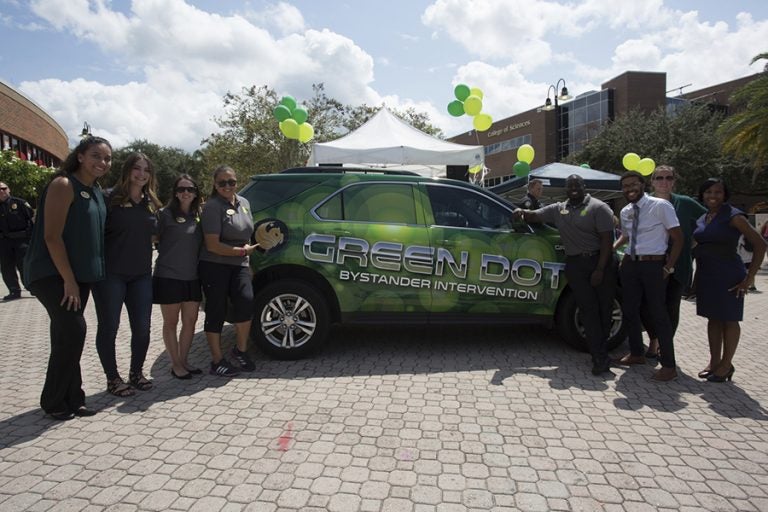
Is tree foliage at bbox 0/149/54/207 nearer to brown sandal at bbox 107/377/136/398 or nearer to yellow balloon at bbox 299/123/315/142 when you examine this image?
yellow balloon at bbox 299/123/315/142

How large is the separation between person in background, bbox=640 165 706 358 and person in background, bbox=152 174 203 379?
4.12 metres

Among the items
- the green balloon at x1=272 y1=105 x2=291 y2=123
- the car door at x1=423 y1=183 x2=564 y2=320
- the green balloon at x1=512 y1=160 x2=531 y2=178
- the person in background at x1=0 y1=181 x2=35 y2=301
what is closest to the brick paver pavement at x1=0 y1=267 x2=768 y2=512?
the car door at x1=423 y1=183 x2=564 y2=320

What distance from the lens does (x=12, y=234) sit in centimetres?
848

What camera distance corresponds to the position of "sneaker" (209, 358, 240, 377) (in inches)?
175

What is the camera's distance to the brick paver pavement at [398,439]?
8.52 ft

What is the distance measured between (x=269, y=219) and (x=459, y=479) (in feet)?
9.70

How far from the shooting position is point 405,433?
131 inches

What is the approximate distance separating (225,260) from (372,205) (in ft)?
4.88

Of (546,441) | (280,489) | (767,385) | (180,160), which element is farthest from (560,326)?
(180,160)

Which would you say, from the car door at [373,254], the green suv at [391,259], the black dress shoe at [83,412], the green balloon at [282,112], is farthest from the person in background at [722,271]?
the green balloon at [282,112]

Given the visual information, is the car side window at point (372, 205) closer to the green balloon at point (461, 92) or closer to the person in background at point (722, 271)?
the person in background at point (722, 271)

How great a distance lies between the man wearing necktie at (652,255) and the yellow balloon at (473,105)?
8.24 m

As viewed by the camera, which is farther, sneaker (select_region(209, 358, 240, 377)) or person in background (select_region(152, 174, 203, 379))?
sneaker (select_region(209, 358, 240, 377))

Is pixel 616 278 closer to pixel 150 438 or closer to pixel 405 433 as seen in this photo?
pixel 405 433
